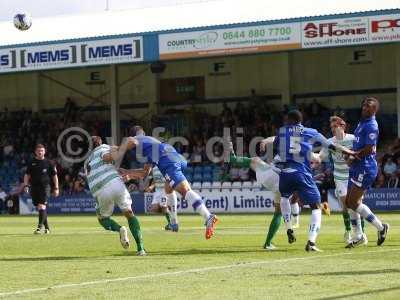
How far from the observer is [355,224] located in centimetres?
1805

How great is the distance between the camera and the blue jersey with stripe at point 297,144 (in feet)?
55.4

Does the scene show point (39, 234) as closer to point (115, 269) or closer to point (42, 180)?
point (42, 180)

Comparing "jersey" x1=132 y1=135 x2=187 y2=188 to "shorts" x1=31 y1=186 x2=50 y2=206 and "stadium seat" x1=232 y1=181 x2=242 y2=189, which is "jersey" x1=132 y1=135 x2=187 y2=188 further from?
"stadium seat" x1=232 y1=181 x2=242 y2=189

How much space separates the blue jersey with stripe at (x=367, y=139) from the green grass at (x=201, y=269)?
4.46 ft

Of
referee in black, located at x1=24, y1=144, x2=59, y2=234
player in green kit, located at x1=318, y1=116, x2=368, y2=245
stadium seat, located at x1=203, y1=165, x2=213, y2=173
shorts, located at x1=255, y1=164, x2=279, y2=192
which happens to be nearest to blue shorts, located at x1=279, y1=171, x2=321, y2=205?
player in green kit, located at x1=318, y1=116, x2=368, y2=245

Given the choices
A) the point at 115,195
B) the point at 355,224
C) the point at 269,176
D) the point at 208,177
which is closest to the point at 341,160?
the point at 269,176

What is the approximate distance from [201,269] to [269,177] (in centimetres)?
655

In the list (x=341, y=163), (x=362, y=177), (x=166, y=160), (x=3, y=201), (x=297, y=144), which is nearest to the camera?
(x=297, y=144)

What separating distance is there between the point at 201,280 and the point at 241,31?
26793 millimetres

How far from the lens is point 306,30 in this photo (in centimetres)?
3744

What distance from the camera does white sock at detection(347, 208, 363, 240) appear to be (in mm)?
17859

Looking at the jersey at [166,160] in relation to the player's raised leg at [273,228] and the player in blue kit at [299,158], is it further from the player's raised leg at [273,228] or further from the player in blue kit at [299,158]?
the player in blue kit at [299,158]

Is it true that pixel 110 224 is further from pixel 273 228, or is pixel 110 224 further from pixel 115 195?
pixel 273 228

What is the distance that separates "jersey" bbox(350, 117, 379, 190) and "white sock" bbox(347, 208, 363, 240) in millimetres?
841
